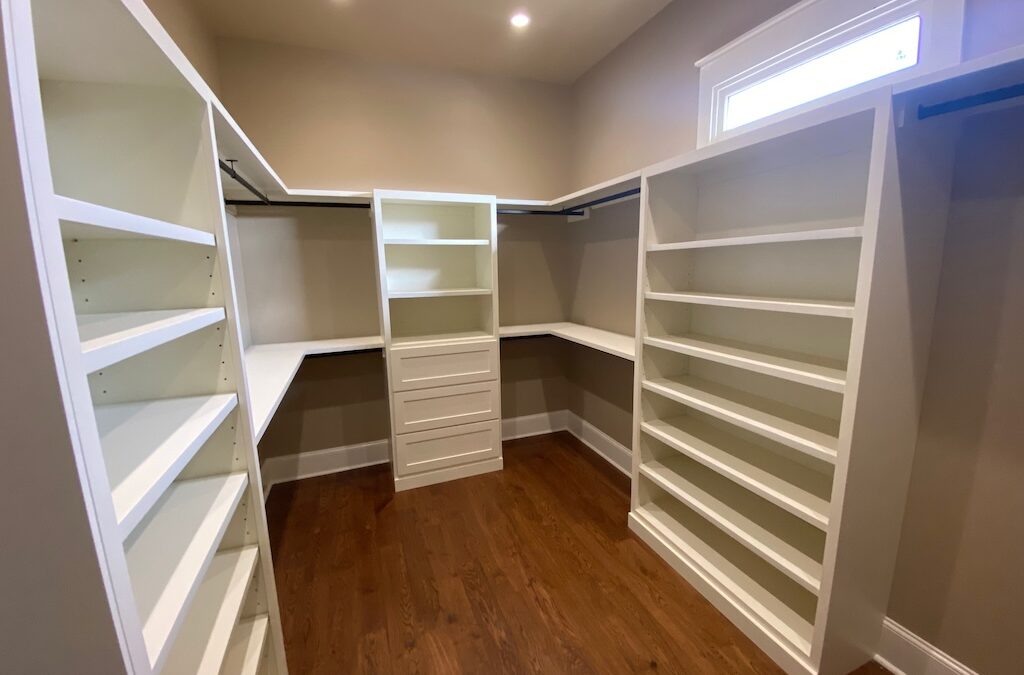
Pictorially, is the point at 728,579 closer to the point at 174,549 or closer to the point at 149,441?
the point at 174,549

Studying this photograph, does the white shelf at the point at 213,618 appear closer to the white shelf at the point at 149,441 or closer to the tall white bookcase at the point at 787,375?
the white shelf at the point at 149,441

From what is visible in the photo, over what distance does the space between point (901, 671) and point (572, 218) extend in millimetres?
2962

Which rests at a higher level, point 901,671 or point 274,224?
point 274,224

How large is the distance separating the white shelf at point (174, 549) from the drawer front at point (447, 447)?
5.16ft

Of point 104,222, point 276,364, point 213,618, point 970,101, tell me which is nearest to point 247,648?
point 213,618

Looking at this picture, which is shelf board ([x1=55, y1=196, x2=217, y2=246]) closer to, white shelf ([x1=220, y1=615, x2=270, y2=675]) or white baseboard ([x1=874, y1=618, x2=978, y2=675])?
white shelf ([x1=220, y1=615, x2=270, y2=675])

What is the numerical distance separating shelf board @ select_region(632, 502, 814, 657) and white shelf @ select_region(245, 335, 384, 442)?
1850 mm

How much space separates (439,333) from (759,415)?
210 centimetres

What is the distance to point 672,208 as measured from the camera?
1.98 metres

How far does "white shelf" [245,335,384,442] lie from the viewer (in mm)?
1481

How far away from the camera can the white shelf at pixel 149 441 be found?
0.67m

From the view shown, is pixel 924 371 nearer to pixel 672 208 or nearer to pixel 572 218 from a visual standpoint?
pixel 672 208

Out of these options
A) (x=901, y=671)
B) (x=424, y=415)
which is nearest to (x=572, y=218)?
(x=424, y=415)

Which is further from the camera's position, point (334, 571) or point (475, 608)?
point (334, 571)
